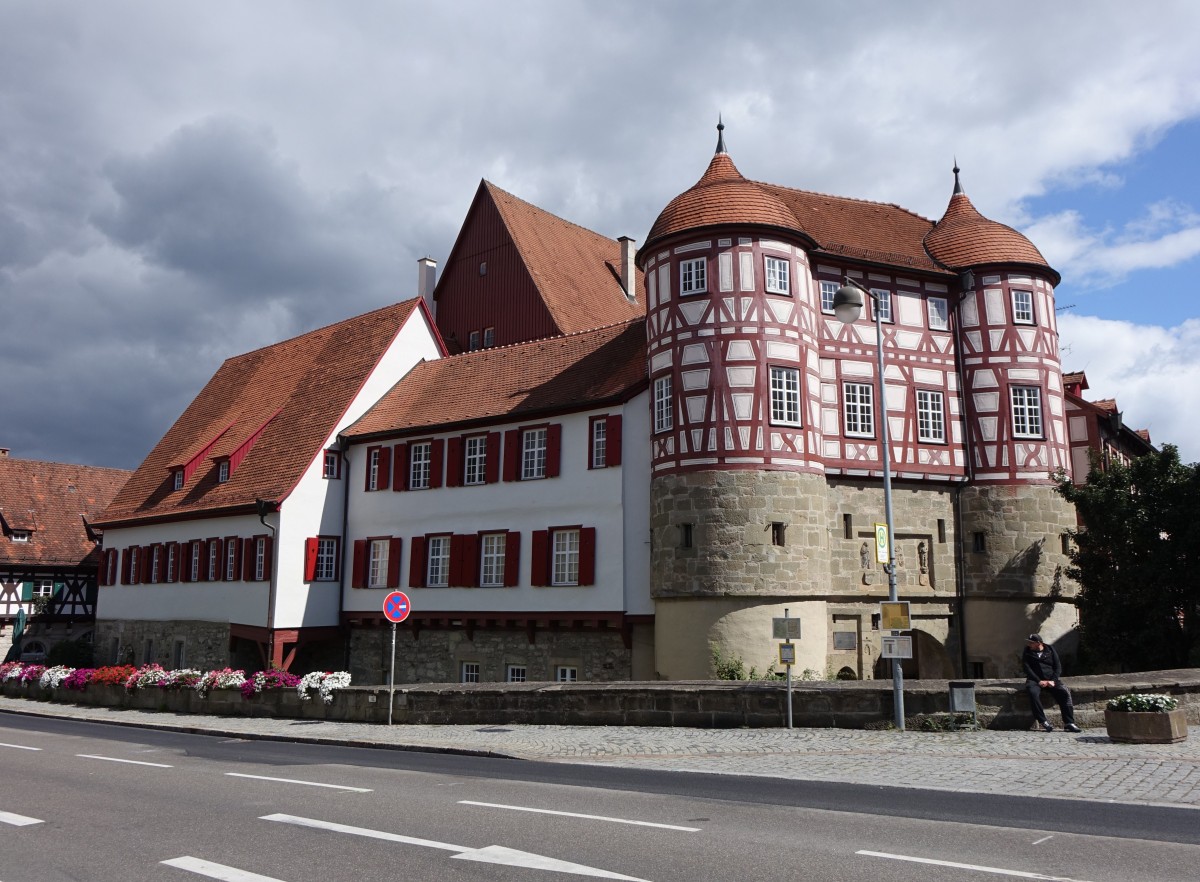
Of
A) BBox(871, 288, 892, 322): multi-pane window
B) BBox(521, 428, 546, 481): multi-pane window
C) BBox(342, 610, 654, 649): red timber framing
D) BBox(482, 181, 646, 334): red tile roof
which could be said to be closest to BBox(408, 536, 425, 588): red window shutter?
BBox(342, 610, 654, 649): red timber framing

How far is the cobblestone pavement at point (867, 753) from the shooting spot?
1030 cm

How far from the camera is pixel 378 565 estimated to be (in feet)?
93.4

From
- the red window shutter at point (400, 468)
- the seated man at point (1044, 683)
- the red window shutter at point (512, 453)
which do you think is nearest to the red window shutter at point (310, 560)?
the red window shutter at point (400, 468)

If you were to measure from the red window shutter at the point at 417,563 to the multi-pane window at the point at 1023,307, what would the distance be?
16.4 m

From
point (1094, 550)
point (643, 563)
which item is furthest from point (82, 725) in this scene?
point (1094, 550)

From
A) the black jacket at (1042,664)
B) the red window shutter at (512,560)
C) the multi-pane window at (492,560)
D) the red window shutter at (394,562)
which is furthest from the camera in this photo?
the red window shutter at (394,562)

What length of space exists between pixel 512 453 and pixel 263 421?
11.4 m

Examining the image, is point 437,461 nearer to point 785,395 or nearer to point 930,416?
point 785,395

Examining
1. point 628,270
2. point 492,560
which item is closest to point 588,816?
point 492,560

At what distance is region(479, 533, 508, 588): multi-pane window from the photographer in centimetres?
2544

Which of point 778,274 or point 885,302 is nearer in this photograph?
point 778,274

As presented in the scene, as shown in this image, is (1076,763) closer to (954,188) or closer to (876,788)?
(876,788)

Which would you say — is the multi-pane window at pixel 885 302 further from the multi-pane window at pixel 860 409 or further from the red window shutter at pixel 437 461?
the red window shutter at pixel 437 461

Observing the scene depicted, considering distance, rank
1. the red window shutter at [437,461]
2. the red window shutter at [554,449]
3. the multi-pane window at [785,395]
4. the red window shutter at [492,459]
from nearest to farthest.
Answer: the multi-pane window at [785,395] → the red window shutter at [554,449] → the red window shutter at [492,459] → the red window shutter at [437,461]
